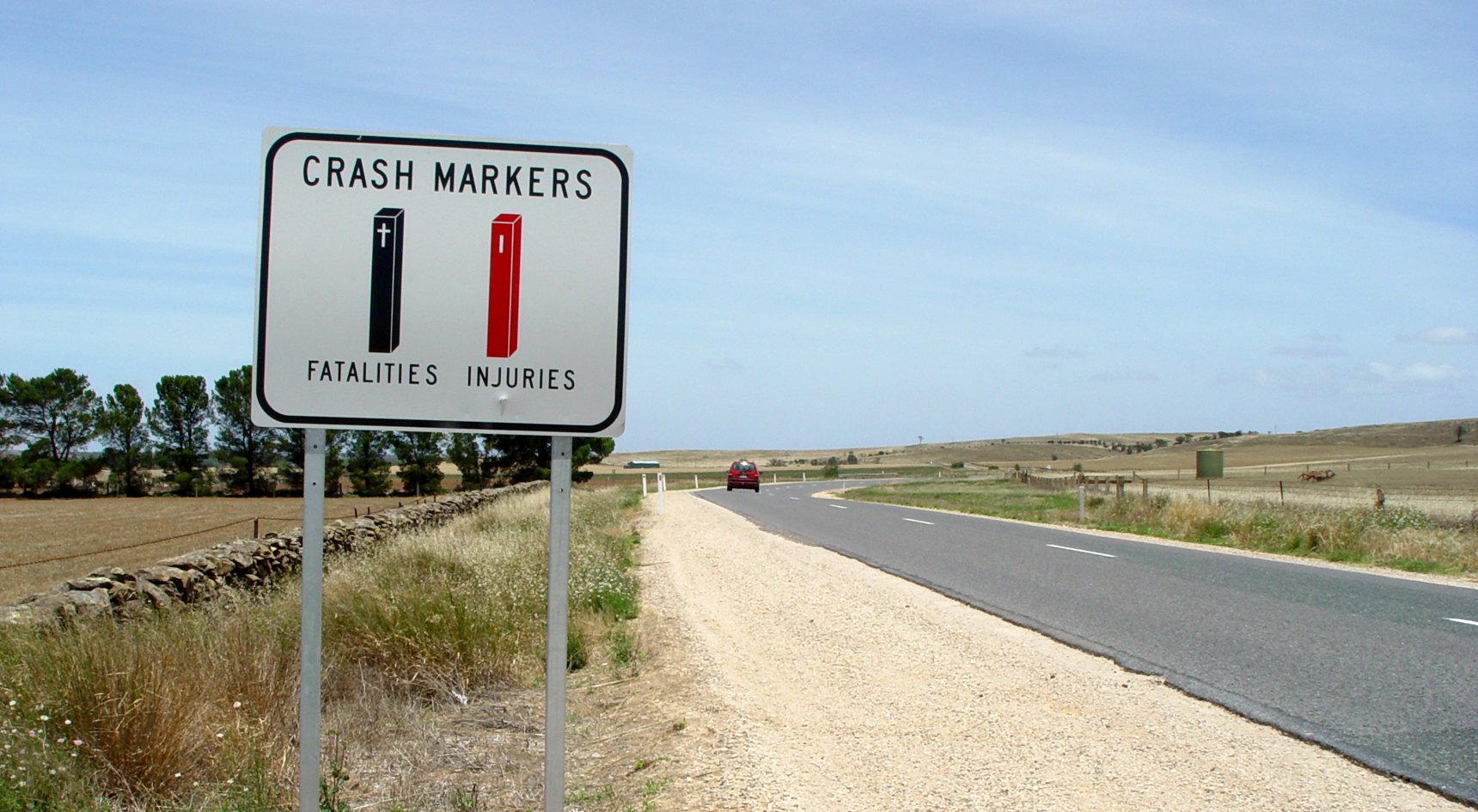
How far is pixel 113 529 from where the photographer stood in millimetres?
29906

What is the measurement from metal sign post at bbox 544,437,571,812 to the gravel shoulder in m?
1.76

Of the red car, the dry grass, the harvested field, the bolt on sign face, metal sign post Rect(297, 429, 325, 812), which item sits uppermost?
the bolt on sign face

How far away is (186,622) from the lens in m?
5.47

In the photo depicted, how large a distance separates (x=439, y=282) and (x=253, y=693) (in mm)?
2842

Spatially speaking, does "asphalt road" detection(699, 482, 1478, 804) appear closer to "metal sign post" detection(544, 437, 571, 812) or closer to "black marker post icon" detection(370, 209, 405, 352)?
"metal sign post" detection(544, 437, 571, 812)

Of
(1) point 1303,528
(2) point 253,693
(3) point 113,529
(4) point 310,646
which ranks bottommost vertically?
(3) point 113,529

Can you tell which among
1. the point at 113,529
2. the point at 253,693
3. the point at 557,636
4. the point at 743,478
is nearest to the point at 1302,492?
the point at 743,478

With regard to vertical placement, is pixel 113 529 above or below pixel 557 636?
below

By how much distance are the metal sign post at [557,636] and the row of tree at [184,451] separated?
156ft

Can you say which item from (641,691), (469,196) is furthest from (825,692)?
(469,196)

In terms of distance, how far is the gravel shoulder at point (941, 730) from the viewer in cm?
454

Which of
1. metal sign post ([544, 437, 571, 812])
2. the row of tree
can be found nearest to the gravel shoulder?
metal sign post ([544, 437, 571, 812])

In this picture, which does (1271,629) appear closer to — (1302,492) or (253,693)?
(253,693)

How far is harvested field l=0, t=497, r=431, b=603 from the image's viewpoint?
17.6 meters
